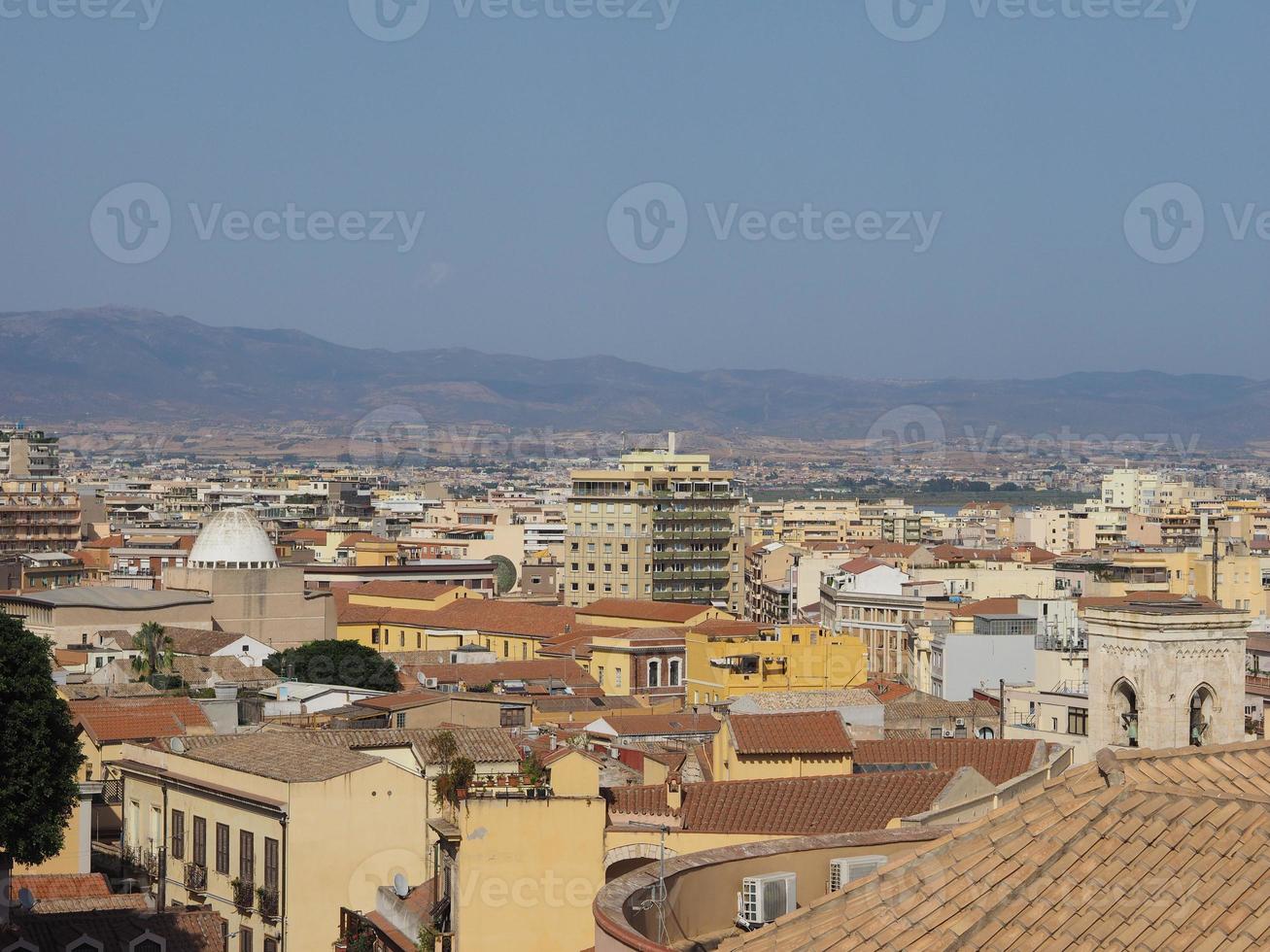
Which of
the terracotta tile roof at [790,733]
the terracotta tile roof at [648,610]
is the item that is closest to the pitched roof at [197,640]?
the terracotta tile roof at [648,610]

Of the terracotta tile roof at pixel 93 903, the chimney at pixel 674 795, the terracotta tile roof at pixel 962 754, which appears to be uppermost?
the chimney at pixel 674 795

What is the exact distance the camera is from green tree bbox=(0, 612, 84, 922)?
2256 cm

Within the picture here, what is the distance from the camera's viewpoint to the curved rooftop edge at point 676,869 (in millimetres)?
9156

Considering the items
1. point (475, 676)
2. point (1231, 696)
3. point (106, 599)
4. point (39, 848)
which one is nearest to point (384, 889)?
point (39, 848)

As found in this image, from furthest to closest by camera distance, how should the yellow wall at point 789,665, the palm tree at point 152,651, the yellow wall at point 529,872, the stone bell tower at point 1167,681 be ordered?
the palm tree at point 152,651, the yellow wall at point 789,665, the stone bell tower at point 1167,681, the yellow wall at point 529,872

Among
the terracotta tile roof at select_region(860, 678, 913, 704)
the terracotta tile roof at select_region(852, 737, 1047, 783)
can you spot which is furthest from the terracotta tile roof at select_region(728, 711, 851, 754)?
the terracotta tile roof at select_region(860, 678, 913, 704)

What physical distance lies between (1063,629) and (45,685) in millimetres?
23878

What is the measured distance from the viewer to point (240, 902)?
1997 cm

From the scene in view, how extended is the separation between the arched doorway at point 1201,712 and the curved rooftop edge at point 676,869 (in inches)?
327

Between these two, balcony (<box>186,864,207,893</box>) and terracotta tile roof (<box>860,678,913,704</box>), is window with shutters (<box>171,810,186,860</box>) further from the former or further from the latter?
terracotta tile roof (<box>860,678,913,704</box>)

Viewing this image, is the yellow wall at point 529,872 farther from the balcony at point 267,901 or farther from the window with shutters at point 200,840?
the window with shutters at point 200,840

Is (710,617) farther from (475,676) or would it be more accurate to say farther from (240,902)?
(240,902)

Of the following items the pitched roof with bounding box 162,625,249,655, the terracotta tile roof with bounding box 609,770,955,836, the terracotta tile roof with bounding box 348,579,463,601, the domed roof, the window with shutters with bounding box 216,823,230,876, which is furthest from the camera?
the terracotta tile roof with bounding box 348,579,463,601

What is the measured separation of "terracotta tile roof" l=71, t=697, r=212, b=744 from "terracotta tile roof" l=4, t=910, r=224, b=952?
8.40 meters
